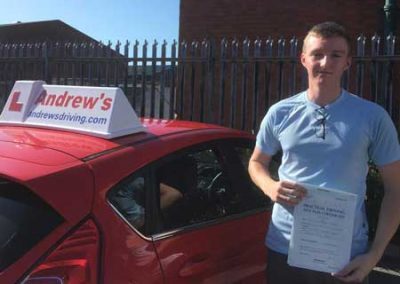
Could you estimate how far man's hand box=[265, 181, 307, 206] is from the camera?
8.10 ft

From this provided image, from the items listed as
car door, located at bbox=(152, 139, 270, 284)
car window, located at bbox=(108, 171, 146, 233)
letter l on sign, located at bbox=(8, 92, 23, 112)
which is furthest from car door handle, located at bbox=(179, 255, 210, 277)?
letter l on sign, located at bbox=(8, 92, 23, 112)

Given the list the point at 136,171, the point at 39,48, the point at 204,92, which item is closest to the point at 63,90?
the point at 136,171

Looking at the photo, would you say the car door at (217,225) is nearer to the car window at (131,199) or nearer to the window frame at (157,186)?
the window frame at (157,186)

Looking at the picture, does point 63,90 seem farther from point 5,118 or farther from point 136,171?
point 136,171

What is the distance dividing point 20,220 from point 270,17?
815 centimetres

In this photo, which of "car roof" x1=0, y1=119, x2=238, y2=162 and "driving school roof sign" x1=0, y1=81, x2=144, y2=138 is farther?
"driving school roof sign" x1=0, y1=81, x2=144, y2=138

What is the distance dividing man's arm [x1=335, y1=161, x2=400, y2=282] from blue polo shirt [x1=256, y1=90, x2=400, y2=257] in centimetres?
6

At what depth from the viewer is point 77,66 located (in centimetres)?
966

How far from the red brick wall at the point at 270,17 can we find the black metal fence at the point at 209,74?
1.48 feet

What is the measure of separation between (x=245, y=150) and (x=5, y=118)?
1327 mm

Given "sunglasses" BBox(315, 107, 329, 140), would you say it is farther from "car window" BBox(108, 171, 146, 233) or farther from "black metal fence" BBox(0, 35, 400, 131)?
"black metal fence" BBox(0, 35, 400, 131)

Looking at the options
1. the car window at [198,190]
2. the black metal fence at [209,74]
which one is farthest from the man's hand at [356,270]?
the black metal fence at [209,74]

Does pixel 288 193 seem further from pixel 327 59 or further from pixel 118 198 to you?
pixel 118 198

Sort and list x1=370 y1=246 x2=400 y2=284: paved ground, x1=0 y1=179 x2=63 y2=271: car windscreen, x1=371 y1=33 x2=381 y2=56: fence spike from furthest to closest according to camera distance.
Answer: x1=371 y1=33 x2=381 y2=56: fence spike < x1=370 y1=246 x2=400 y2=284: paved ground < x1=0 y1=179 x2=63 y2=271: car windscreen
